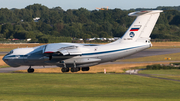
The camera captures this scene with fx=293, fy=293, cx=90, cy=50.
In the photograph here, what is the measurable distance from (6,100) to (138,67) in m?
38.5

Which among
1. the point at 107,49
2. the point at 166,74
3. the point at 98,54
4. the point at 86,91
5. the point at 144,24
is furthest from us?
the point at 166,74

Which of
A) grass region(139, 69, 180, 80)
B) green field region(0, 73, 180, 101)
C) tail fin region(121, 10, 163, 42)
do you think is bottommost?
grass region(139, 69, 180, 80)

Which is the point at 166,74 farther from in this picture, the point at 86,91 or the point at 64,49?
the point at 86,91

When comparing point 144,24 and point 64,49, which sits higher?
point 144,24

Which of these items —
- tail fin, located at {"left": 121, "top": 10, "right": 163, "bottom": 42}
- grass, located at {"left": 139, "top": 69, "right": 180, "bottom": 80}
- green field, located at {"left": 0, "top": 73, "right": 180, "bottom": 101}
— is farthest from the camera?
grass, located at {"left": 139, "top": 69, "right": 180, "bottom": 80}

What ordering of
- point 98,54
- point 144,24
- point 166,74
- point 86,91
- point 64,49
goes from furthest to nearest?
point 166,74 → point 144,24 → point 64,49 → point 98,54 → point 86,91

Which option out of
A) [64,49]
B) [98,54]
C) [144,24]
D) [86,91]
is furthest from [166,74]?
[86,91]

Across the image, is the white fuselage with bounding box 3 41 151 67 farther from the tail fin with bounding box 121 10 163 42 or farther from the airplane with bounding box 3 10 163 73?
the tail fin with bounding box 121 10 163 42

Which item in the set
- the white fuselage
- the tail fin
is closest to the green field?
the white fuselage

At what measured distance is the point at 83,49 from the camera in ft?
127

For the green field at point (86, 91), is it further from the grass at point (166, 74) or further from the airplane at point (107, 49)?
the grass at point (166, 74)

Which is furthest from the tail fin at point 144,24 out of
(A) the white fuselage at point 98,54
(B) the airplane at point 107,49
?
(A) the white fuselage at point 98,54

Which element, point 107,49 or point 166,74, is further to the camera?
point 166,74

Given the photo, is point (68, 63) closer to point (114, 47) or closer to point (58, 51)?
point (58, 51)
